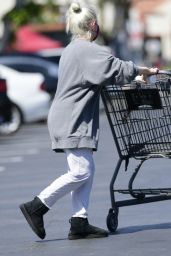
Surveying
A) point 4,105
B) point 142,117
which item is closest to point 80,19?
point 142,117

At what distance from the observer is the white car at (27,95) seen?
25283 millimetres

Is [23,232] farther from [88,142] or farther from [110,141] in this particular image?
[110,141]

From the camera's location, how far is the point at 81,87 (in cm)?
922

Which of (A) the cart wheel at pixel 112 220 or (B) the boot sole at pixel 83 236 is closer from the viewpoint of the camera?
(B) the boot sole at pixel 83 236

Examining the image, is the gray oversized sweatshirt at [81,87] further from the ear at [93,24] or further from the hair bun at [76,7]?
the hair bun at [76,7]

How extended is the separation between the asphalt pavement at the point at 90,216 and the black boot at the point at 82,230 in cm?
6

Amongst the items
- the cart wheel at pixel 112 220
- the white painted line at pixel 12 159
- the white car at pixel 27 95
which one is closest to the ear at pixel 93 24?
the cart wheel at pixel 112 220

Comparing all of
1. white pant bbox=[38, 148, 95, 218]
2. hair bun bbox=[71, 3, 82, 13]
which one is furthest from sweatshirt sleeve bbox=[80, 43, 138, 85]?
white pant bbox=[38, 148, 95, 218]

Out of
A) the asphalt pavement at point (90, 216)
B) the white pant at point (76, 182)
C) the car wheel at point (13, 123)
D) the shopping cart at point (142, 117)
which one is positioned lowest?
the car wheel at point (13, 123)

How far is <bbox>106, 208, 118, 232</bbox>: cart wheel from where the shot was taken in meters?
9.68

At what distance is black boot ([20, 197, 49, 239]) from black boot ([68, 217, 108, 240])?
0.78 feet

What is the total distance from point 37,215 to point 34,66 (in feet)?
62.5

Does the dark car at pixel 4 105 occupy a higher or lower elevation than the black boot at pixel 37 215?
lower

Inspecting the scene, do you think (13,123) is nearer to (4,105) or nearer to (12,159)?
(4,105)
